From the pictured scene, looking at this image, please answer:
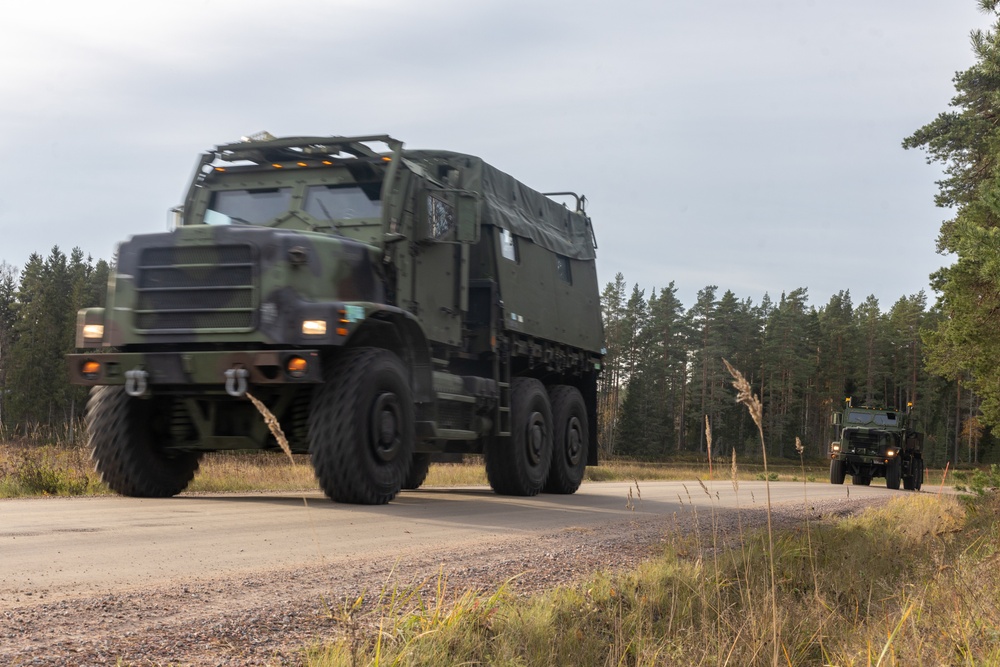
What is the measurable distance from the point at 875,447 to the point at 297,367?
25.7 metres

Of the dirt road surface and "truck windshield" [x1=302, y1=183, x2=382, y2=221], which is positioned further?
"truck windshield" [x1=302, y1=183, x2=382, y2=221]

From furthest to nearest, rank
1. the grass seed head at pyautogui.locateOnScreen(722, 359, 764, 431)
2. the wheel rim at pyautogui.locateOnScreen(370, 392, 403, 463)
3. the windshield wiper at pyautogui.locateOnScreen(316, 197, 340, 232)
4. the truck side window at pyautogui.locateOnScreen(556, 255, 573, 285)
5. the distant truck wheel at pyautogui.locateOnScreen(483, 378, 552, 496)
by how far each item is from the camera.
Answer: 1. the truck side window at pyautogui.locateOnScreen(556, 255, 573, 285)
2. the distant truck wheel at pyautogui.locateOnScreen(483, 378, 552, 496)
3. the windshield wiper at pyautogui.locateOnScreen(316, 197, 340, 232)
4. the wheel rim at pyautogui.locateOnScreen(370, 392, 403, 463)
5. the grass seed head at pyautogui.locateOnScreen(722, 359, 764, 431)

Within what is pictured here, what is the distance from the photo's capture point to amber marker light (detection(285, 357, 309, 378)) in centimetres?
921

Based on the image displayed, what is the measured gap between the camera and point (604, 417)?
304ft

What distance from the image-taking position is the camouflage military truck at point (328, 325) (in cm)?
949

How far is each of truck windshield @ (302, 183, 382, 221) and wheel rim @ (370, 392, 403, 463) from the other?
2.14 meters

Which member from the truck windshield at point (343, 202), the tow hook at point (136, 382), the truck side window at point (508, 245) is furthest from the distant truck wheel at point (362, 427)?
the truck side window at point (508, 245)

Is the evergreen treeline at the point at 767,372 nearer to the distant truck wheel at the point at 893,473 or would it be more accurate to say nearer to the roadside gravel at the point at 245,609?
the distant truck wheel at the point at 893,473

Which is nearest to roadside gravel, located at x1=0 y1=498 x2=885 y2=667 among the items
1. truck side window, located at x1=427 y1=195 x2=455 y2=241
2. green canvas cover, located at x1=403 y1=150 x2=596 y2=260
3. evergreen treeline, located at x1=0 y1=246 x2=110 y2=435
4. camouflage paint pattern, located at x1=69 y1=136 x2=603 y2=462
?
camouflage paint pattern, located at x1=69 y1=136 x2=603 y2=462

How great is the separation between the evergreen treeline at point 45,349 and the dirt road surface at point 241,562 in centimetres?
6513

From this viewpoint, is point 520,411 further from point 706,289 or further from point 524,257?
point 706,289

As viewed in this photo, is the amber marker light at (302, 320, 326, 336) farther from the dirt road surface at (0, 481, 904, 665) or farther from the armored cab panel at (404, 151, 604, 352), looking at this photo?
the armored cab panel at (404, 151, 604, 352)

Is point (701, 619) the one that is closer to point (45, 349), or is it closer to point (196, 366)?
point (196, 366)

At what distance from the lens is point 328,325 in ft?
30.8
